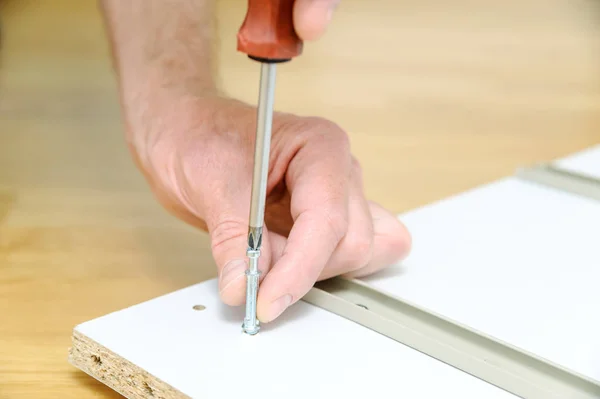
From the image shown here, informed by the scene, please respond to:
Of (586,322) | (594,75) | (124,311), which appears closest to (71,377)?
(124,311)

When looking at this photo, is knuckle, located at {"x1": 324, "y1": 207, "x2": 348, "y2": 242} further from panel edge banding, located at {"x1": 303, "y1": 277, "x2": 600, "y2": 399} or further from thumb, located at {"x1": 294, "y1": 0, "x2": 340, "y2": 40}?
thumb, located at {"x1": 294, "y1": 0, "x2": 340, "y2": 40}

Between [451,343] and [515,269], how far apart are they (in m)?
0.19

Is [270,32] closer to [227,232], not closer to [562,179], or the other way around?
[227,232]

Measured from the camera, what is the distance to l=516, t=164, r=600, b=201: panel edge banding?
110 centimetres

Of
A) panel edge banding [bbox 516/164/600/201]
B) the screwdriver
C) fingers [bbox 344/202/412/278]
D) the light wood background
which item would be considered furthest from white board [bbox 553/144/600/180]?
the screwdriver

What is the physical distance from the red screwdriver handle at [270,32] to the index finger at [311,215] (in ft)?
0.60

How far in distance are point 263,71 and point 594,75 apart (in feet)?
5.00

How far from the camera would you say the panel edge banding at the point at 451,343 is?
2.11ft

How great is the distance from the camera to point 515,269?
0.86 meters

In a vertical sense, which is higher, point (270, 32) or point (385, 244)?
point (270, 32)

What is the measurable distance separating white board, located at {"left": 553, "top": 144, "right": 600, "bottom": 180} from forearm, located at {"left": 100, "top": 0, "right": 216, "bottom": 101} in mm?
509

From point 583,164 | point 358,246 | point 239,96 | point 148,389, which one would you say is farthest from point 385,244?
point 239,96

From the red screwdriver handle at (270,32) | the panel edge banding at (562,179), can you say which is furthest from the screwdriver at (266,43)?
the panel edge banding at (562,179)

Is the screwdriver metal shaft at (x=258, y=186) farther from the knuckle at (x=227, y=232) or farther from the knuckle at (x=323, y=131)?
the knuckle at (x=323, y=131)
